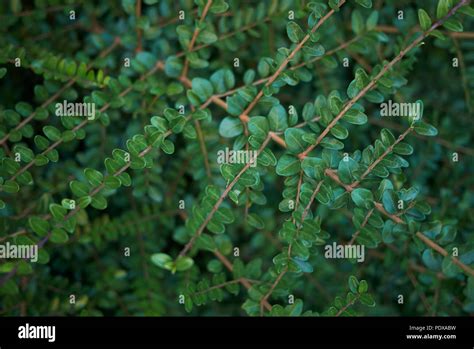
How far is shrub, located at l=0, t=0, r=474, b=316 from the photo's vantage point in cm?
106

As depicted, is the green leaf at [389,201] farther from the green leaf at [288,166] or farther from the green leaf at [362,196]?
the green leaf at [288,166]

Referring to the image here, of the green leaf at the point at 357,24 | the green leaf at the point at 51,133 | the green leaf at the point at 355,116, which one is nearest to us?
the green leaf at the point at 355,116

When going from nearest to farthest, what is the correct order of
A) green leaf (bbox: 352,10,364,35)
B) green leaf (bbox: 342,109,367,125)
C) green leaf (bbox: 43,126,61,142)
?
green leaf (bbox: 342,109,367,125) → green leaf (bbox: 43,126,61,142) → green leaf (bbox: 352,10,364,35)

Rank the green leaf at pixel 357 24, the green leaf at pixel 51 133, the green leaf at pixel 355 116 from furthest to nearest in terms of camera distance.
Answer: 1. the green leaf at pixel 357 24
2. the green leaf at pixel 51 133
3. the green leaf at pixel 355 116

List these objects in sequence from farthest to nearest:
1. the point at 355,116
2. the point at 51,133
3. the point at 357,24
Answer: the point at 357,24, the point at 51,133, the point at 355,116

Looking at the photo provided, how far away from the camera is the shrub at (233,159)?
1063 mm

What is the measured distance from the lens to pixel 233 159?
115cm

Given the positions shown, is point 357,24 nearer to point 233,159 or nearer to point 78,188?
point 233,159

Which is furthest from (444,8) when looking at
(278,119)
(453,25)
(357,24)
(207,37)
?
(207,37)

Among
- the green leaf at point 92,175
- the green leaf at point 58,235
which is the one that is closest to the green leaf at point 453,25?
the green leaf at point 92,175

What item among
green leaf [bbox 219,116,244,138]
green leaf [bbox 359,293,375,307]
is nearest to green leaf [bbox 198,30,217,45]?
green leaf [bbox 219,116,244,138]

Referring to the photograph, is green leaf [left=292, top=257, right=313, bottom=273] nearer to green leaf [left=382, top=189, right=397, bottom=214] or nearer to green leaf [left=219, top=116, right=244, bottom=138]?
green leaf [left=382, top=189, right=397, bottom=214]

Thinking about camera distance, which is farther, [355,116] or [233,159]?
[233,159]
